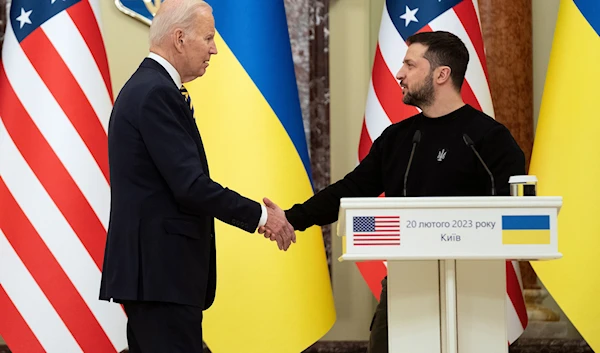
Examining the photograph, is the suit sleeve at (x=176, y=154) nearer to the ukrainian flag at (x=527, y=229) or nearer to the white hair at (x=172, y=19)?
the white hair at (x=172, y=19)

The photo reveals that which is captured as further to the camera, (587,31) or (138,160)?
(587,31)

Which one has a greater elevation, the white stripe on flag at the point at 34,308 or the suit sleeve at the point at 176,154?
the suit sleeve at the point at 176,154

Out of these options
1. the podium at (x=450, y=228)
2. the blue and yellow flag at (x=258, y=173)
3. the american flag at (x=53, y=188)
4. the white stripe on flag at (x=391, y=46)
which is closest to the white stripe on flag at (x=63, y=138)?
the american flag at (x=53, y=188)

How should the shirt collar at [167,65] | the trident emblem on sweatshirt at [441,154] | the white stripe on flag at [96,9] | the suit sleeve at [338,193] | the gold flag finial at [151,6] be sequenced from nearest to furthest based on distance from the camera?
the shirt collar at [167,65]
the trident emblem on sweatshirt at [441,154]
the suit sleeve at [338,193]
the white stripe on flag at [96,9]
the gold flag finial at [151,6]

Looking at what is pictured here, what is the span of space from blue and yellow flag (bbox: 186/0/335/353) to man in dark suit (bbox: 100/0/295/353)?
2.44 feet

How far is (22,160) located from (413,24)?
1703mm

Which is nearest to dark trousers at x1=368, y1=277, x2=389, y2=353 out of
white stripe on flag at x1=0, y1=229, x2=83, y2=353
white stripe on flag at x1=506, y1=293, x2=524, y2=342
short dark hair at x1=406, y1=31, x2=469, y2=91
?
short dark hair at x1=406, y1=31, x2=469, y2=91

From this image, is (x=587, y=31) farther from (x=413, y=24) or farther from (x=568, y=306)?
(x=568, y=306)

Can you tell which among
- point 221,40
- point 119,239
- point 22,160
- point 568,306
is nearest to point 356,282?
point 568,306

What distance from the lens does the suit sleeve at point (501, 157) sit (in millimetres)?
2408

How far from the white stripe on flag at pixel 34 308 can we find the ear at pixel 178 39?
123cm

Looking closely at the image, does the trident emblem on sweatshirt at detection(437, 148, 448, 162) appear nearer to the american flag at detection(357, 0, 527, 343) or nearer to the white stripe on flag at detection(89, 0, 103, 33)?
the american flag at detection(357, 0, 527, 343)

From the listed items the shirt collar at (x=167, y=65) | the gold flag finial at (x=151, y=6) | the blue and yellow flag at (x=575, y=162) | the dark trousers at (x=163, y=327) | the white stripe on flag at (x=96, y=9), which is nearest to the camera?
the dark trousers at (x=163, y=327)

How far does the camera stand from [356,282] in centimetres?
396
